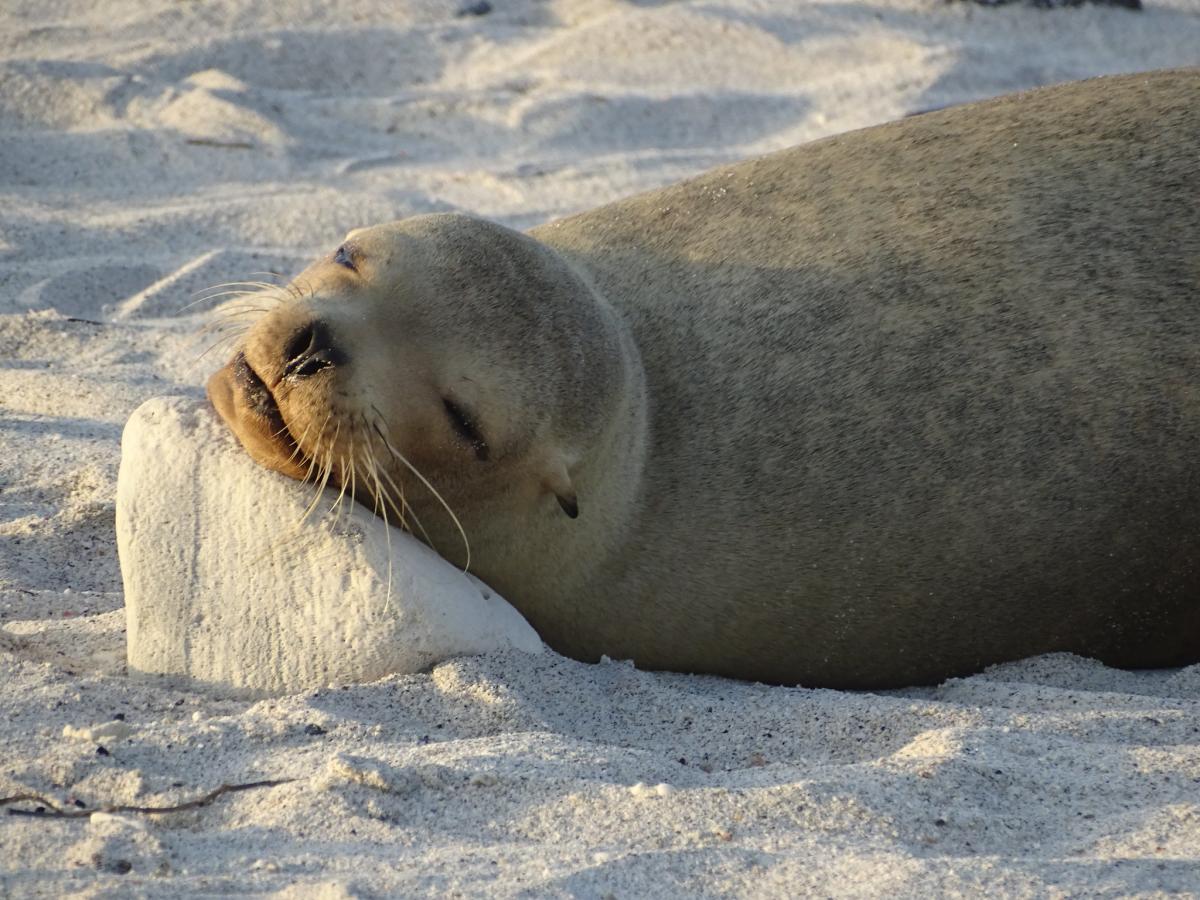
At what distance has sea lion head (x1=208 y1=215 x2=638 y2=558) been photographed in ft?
11.4

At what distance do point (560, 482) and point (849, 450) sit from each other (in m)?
0.68

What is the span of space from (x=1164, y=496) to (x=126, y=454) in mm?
2369

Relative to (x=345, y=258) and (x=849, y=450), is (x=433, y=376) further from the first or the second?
(x=849, y=450)

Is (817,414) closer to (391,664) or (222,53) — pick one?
(391,664)

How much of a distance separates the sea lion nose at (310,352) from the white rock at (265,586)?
282 mm

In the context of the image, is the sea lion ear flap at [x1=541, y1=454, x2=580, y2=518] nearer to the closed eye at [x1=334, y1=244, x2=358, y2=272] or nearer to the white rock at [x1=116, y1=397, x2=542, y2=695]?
the white rock at [x1=116, y1=397, x2=542, y2=695]

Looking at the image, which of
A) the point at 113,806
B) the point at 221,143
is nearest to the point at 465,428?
the point at 113,806

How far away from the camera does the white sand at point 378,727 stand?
261cm

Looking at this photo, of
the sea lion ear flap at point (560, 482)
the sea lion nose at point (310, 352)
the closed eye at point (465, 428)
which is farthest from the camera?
the sea lion ear flap at point (560, 482)

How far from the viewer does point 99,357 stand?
209 inches

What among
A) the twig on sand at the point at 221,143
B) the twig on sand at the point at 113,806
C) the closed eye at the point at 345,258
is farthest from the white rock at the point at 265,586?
the twig on sand at the point at 221,143

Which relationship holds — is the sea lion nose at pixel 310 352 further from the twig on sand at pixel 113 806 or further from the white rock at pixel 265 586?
the twig on sand at pixel 113 806

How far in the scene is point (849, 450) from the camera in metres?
3.81

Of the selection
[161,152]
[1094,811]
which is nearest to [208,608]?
[1094,811]
